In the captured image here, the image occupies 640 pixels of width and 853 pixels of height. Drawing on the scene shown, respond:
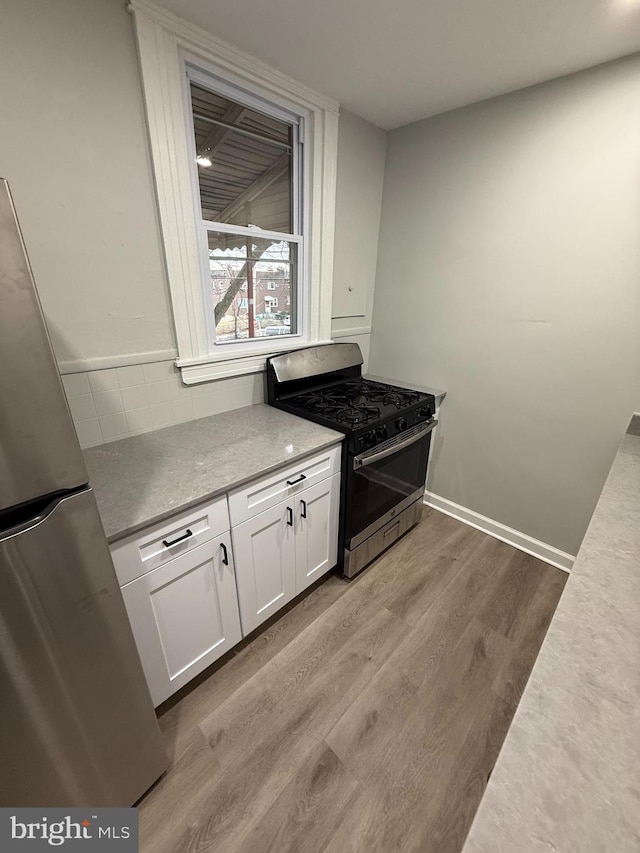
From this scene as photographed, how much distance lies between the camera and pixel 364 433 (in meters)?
1.66

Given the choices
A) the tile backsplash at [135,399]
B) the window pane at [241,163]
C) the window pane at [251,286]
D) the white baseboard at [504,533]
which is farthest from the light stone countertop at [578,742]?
the window pane at [241,163]

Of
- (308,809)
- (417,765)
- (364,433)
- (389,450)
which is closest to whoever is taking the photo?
(308,809)

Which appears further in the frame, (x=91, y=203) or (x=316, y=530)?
(x=316, y=530)

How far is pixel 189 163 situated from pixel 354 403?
4.43 ft

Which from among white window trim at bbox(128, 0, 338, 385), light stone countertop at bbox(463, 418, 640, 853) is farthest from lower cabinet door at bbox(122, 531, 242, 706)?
light stone countertop at bbox(463, 418, 640, 853)

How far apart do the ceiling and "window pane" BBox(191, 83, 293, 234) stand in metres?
0.25

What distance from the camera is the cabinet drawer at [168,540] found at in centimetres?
104

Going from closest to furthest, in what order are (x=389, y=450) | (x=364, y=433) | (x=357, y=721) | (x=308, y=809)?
(x=308, y=809), (x=357, y=721), (x=364, y=433), (x=389, y=450)

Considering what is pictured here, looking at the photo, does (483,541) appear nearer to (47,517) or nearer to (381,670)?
(381,670)

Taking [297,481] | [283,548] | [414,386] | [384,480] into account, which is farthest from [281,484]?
[414,386]

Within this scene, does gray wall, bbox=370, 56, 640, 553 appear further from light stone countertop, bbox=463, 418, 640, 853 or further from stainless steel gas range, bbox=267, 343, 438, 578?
light stone countertop, bbox=463, 418, 640, 853

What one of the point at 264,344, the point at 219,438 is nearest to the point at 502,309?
the point at 264,344

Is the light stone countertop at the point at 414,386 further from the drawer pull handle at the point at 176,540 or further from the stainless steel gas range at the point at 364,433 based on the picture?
the drawer pull handle at the point at 176,540

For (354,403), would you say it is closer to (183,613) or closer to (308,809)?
(183,613)
